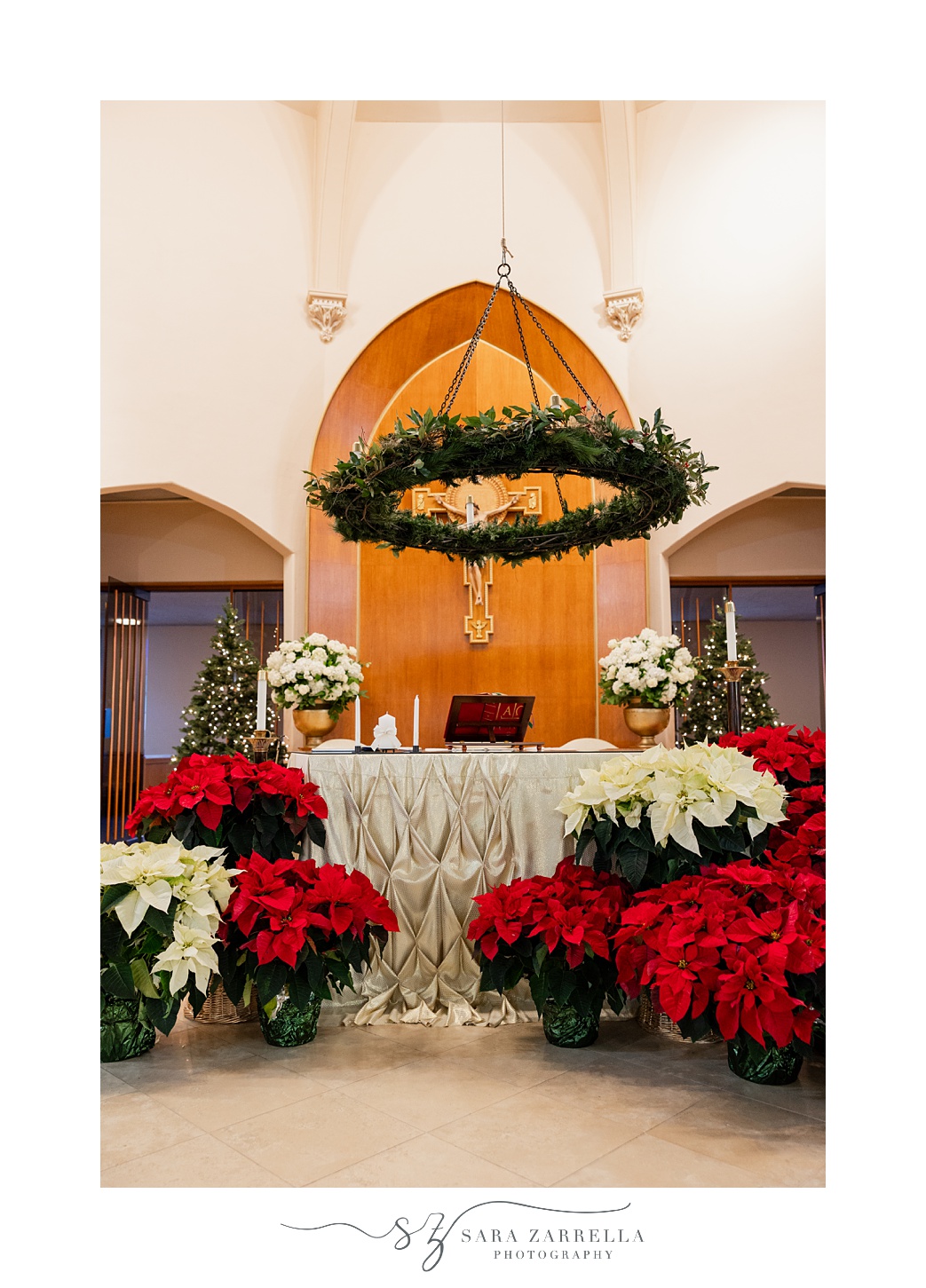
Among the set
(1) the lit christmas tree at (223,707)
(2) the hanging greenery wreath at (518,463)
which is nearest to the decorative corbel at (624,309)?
(2) the hanging greenery wreath at (518,463)

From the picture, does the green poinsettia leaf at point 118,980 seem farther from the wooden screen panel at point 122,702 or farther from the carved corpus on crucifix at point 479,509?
the wooden screen panel at point 122,702

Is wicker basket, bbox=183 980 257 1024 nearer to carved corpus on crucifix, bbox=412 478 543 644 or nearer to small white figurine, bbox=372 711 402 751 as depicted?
small white figurine, bbox=372 711 402 751

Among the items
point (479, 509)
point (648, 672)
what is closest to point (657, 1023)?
point (648, 672)

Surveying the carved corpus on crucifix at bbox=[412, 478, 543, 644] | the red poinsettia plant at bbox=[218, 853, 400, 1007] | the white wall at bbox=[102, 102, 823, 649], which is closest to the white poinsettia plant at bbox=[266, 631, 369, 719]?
the carved corpus on crucifix at bbox=[412, 478, 543, 644]

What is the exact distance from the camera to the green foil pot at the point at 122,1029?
2684 mm

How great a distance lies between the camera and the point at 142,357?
580 centimetres

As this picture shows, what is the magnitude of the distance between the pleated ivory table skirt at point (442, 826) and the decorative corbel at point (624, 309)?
408 cm

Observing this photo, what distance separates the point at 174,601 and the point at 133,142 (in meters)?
4.28

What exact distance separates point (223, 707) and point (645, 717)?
3768mm

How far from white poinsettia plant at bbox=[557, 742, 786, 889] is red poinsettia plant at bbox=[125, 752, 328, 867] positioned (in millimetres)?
1009

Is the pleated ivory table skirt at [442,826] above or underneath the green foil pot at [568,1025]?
above

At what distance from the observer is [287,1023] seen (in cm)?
285
